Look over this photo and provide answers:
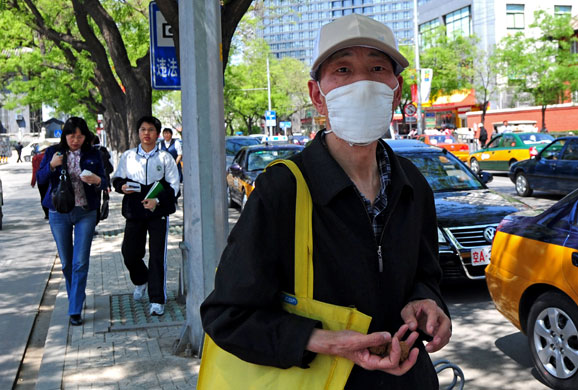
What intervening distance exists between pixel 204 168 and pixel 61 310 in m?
3.05

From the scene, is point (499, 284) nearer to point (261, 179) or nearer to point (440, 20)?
point (261, 179)

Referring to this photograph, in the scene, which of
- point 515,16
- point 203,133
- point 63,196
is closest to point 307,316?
point 203,133

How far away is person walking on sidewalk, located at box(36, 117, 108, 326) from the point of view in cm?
657

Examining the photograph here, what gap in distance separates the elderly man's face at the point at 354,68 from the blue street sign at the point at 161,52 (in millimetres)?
6666

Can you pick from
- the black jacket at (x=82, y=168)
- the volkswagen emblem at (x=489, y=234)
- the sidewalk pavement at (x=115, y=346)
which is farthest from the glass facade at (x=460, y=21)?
the black jacket at (x=82, y=168)

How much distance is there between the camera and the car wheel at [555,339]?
452 cm

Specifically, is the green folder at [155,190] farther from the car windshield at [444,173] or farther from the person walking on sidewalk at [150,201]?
the car windshield at [444,173]

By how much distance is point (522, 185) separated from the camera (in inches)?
701

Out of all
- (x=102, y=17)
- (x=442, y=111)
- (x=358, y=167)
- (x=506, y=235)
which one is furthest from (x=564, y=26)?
(x=358, y=167)

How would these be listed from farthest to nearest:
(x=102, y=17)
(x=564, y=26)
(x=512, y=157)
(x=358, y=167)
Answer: (x=564, y=26), (x=512, y=157), (x=102, y=17), (x=358, y=167)

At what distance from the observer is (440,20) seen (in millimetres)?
63969

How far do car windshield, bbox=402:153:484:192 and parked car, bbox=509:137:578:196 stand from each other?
21.6 feet

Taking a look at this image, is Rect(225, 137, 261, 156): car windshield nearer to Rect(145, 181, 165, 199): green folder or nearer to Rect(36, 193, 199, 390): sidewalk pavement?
Rect(36, 193, 199, 390): sidewalk pavement

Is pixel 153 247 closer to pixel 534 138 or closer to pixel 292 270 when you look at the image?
pixel 292 270
